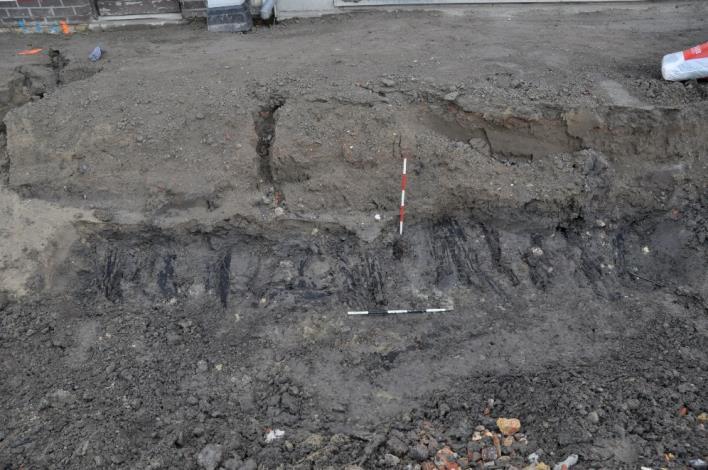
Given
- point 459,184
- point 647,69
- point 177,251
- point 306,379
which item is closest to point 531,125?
point 459,184

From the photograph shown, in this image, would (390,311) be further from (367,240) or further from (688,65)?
(688,65)

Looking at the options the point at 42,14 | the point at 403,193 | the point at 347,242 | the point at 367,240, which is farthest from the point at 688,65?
the point at 42,14

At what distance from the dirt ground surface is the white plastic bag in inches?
9.4

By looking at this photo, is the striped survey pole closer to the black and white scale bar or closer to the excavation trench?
the excavation trench

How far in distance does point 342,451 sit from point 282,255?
2402 mm

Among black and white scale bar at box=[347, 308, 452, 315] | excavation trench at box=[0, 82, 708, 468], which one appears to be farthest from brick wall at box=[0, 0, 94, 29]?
black and white scale bar at box=[347, 308, 452, 315]

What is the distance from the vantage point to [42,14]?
8.49m

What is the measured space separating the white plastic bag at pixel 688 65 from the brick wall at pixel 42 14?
8390 mm

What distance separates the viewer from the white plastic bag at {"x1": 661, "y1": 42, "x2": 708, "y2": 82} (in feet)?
19.9

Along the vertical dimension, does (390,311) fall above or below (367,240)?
below

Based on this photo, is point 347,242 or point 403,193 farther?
point 347,242

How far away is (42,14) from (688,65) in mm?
9289

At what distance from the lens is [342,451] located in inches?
167

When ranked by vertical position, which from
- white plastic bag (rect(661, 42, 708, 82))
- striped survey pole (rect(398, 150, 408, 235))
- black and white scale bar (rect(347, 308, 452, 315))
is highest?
white plastic bag (rect(661, 42, 708, 82))
